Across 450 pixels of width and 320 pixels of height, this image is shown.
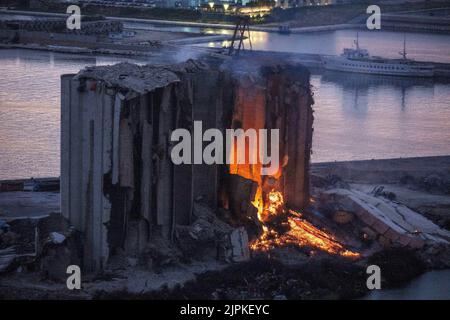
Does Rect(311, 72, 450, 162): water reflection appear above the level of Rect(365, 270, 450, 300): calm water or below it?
above

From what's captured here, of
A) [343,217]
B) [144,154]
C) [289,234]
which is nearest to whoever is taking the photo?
[144,154]

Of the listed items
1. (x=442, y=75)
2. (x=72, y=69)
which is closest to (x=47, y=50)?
(x=72, y=69)

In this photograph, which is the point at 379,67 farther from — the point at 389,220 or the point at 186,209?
the point at 186,209

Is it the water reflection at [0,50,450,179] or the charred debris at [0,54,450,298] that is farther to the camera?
the water reflection at [0,50,450,179]

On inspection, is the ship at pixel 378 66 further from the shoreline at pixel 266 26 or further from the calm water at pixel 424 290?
the calm water at pixel 424 290

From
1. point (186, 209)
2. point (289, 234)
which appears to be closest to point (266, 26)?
point (289, 234)

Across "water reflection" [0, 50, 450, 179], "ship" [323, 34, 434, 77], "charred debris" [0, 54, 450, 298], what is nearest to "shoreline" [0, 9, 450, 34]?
"ship" [323, 34, 434, 77]

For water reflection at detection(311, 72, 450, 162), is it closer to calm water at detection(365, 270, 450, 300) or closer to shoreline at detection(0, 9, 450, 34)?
calm water at detection(365, 270, 450, 300)

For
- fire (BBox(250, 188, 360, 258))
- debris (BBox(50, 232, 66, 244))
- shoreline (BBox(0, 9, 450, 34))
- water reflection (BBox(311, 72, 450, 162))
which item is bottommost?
water reflection (BBox(311, 72, 450, 162))
